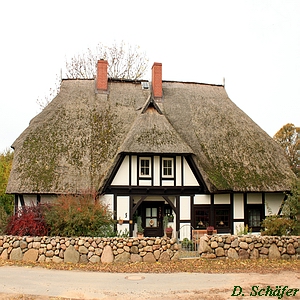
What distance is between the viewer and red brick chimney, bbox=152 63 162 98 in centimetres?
2639

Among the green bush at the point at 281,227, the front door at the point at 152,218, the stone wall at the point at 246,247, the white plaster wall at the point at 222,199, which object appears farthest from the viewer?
the front door at the point at 152,218

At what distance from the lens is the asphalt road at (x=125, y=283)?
10930 mm

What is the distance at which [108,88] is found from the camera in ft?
87.2

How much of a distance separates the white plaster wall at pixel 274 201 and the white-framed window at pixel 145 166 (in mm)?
7551

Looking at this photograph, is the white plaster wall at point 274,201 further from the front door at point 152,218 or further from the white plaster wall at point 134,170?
the white plaster wall at point 134,170

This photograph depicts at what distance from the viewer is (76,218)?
16406 mm

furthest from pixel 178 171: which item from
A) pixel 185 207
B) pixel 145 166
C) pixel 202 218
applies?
pixel 202 218

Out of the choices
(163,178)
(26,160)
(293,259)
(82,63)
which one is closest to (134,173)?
(163,178)

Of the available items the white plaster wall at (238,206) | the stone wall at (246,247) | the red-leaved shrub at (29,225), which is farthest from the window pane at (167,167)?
the red-leaved shrub at (29,225)

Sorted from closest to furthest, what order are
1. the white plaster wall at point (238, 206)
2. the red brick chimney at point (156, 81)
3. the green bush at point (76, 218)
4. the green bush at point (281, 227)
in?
the green bush at point (76, 218) < the green bush at point (281, 227) < the white plaster wall at point (238, 206) < the red brick chimney at point (156, 81)

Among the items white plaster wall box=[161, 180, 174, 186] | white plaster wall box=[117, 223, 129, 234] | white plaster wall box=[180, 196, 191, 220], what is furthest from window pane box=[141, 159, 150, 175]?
white plaster wall box=[117, 223, 129, 234]

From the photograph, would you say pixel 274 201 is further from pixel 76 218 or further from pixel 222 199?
pixel 76 218

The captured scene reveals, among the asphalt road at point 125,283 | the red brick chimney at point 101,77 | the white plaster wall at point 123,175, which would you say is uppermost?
the red brick chimney at point 101,77

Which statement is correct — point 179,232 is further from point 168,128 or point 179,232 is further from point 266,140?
point 266,140
